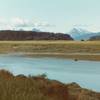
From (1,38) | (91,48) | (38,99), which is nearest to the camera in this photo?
(38,99)

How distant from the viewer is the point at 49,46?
290 ft

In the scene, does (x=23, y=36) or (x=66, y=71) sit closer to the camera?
(x=66, y=71)

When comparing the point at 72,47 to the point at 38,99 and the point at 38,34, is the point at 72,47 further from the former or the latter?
the point at 38,34

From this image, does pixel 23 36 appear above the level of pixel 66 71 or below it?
above

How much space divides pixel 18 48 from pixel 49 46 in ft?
26.7

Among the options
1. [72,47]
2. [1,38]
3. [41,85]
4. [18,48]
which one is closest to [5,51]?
[18,48]

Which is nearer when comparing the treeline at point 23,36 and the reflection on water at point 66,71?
the reflection on water at point 66,71

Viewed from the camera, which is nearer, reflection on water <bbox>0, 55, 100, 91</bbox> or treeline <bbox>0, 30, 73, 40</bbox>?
reflection on water <bbox>0, 55, 100, 91</bbox>

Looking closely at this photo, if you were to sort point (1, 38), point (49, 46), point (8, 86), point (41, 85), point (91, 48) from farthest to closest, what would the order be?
point (1, 38) → point (49, 46) → point (91, 48) → point (41, 85) → point (8, 86)

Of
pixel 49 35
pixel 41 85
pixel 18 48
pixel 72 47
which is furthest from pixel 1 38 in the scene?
pixel 41 85

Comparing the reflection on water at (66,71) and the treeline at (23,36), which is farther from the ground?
the treeline at (23,36)

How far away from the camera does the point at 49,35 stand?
200 metres

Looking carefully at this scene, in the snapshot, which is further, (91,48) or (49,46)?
(49,46)

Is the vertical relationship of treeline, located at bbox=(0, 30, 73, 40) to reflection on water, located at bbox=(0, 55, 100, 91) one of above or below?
above
